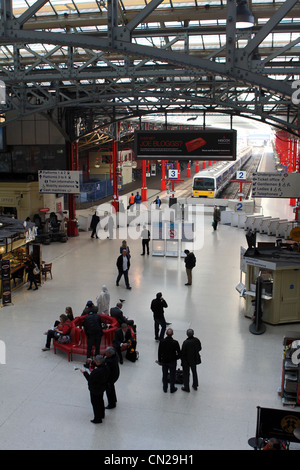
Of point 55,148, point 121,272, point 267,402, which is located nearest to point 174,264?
point 121,272

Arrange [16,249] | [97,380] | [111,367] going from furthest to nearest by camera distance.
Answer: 1. [16,249]
2. [111,367]
3. [97,380]

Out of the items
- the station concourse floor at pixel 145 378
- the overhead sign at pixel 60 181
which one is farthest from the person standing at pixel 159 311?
the overhead sign at pixel 60 181

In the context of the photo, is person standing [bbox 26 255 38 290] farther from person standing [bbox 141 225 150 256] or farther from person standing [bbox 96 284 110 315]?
person standing [bbox 141 225 150 256]

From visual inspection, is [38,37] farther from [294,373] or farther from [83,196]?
[83,196]

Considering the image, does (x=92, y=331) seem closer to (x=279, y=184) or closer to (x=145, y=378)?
(x=145, y=378)

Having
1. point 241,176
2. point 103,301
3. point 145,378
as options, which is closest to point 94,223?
point 103,301

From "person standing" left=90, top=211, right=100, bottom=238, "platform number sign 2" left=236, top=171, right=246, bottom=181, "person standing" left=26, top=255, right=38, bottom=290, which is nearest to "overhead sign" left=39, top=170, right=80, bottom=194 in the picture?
"person standing" left=90, top=211, right=100, bottom=238

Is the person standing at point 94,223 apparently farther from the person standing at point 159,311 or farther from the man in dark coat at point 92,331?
the man in dark coat at point 92,331

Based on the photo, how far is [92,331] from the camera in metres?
11.2

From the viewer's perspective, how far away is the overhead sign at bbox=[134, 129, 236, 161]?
18.5m

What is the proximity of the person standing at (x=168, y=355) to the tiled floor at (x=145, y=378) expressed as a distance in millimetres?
281

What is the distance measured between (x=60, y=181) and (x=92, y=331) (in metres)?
13.2

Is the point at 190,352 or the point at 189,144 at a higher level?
the point at 189,144

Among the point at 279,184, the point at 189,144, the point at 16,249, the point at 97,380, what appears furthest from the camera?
the point at 279,184
